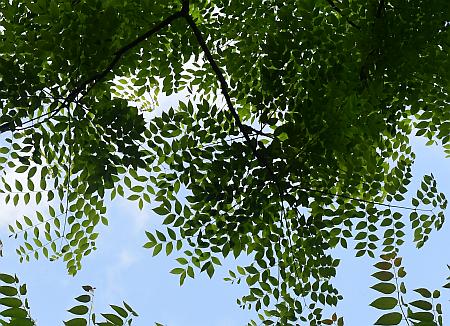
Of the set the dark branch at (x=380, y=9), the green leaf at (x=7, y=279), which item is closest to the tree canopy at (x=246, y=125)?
the dark branch at (x=380, y=9)

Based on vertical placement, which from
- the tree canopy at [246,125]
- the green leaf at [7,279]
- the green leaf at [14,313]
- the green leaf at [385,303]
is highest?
the tree canopy at [246,125]

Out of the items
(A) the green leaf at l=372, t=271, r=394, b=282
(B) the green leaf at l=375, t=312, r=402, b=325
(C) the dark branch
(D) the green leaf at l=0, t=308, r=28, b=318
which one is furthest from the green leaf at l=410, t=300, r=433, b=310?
(C) the dark branch

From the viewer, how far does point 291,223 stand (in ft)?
15.7

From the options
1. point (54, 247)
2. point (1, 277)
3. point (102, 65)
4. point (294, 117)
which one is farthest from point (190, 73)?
point (1, 277)

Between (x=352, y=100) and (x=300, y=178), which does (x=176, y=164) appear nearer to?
(x=300, y=178)

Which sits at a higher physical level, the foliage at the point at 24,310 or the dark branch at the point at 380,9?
the dark branch at the point at 380,9

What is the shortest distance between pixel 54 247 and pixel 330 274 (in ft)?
8.83

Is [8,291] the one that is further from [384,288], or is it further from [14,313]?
[384,288]

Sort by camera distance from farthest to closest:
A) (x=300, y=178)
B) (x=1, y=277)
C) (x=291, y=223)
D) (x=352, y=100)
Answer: (x=291, y=223)
(x=300, y=178)
(x=352, y=100)
(x=1, y=277)

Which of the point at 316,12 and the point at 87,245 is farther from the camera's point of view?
the point at 87,245

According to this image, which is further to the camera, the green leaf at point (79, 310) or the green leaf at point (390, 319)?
the green leaf at point (79, 310)

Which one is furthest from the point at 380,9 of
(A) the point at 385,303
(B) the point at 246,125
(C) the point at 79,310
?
(C) the point at 79,310

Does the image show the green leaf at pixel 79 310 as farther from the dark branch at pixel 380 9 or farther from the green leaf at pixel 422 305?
the dark branch at pixel 380 9

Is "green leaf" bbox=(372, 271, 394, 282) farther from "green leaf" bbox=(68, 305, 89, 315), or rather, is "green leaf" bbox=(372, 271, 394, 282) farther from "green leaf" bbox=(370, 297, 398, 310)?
"green leaf" bbox=(68, 305, 89, 315)
